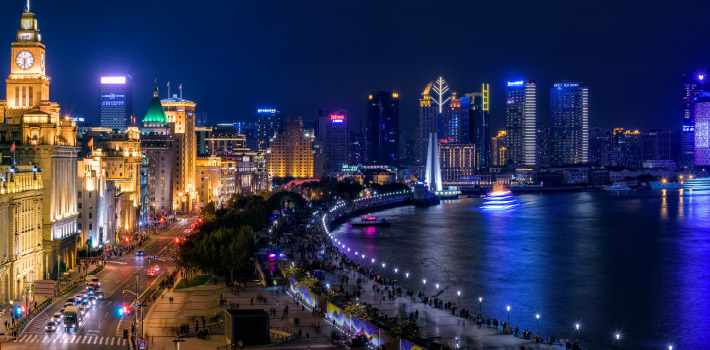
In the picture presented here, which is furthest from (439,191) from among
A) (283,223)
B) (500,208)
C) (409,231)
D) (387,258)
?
(387,258)

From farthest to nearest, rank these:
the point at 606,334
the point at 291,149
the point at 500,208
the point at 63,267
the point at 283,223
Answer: the point at 291,149 < the point at 500,208 < the point at 283,223 < the point at 63,267 < the point at 606,334

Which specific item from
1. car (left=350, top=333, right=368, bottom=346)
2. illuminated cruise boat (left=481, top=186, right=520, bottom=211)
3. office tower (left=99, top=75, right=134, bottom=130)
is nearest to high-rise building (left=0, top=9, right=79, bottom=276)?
car (left=350, top=333, right=368, bottom=346)

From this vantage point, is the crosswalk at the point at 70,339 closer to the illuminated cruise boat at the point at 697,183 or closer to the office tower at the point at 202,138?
the office tower at the point at 202,138

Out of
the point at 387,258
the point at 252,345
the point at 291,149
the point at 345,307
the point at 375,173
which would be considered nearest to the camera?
the point at 252,345

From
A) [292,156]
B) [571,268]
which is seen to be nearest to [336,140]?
[292,156]

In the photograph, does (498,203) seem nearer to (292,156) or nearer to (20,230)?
(292,156)

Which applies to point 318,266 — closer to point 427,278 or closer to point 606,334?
point 427,278

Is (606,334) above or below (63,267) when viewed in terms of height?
below
